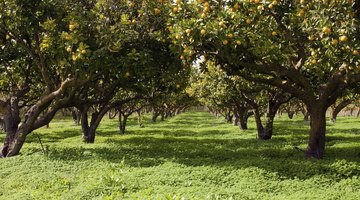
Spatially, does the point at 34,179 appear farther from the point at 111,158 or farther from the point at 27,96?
the point at 27,96

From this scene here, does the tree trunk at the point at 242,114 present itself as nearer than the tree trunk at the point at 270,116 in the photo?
No

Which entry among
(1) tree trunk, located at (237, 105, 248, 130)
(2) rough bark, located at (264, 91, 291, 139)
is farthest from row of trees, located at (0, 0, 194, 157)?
(1) tree trunk, located at (237, 105, 248, 130)

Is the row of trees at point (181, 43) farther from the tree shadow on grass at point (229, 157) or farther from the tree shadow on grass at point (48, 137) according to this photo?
the tree shadow on grass at point (48, 137)

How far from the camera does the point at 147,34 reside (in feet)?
55.1

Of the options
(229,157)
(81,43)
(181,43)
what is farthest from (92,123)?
(181,43)

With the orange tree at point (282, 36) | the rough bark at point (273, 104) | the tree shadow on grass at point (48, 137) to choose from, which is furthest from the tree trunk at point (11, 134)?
the rough bark at point (273, 104)

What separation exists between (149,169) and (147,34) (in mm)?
6526

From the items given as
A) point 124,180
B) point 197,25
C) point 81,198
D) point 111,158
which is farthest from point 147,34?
point 81,198

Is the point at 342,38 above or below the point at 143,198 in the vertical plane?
above

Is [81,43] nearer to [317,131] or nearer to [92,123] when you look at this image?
[317,131]

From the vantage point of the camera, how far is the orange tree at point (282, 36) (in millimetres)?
10062

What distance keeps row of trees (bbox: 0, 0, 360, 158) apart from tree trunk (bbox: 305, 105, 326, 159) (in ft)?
0.14

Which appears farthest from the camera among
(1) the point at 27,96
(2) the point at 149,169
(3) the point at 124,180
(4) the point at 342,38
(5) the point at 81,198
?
(1) the point at 27,96

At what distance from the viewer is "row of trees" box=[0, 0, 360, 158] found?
11883 mm
